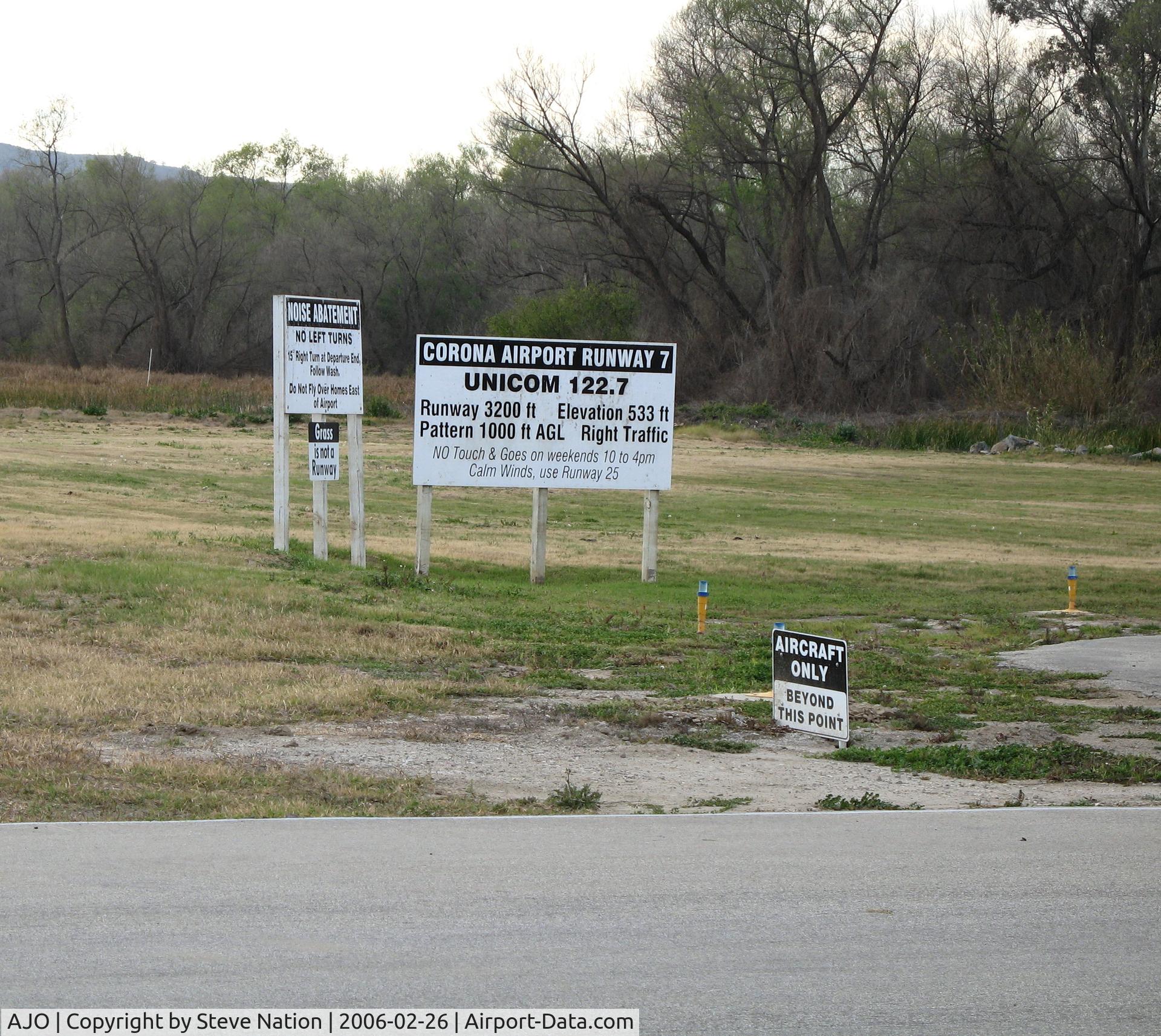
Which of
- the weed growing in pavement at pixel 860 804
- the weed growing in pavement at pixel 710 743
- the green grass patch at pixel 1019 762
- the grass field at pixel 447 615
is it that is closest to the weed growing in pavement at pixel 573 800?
the grass field at pixel 447 615

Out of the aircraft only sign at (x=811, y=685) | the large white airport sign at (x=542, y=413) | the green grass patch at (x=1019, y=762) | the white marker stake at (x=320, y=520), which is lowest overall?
the green grass patch at (x=1019, y=762)

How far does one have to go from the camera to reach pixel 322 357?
17.4 metres

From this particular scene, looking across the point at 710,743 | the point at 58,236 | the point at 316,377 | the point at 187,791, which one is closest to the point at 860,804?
the point at 710,743

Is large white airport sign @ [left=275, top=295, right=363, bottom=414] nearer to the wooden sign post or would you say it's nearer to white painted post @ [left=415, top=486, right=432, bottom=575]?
the wooden sign post

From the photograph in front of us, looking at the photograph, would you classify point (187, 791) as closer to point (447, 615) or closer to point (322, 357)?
point (447, 615)

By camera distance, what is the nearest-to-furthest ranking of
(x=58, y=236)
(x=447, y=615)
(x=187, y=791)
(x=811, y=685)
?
(x=187, y=791) → (x=811, y=685) → (x=447, y=615) → (x=58, y=236)

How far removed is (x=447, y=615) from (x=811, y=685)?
5683 millimetres

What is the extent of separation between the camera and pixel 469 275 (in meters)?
89.2

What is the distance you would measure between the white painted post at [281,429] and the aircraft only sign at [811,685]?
8.28 meters

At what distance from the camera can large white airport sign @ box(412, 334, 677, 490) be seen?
18.9 metres

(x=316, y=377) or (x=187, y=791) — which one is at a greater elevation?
(x=316, y=377)

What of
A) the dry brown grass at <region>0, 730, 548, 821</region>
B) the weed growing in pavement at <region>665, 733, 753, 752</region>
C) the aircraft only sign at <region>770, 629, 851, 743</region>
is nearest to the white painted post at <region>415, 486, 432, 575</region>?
the aircraft only sign at <region>770, 629, 851, 743</region>

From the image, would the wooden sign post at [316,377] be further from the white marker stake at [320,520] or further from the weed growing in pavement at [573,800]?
the weed growing in pavement at [573,800]

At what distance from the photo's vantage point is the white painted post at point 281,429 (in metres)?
17.0
